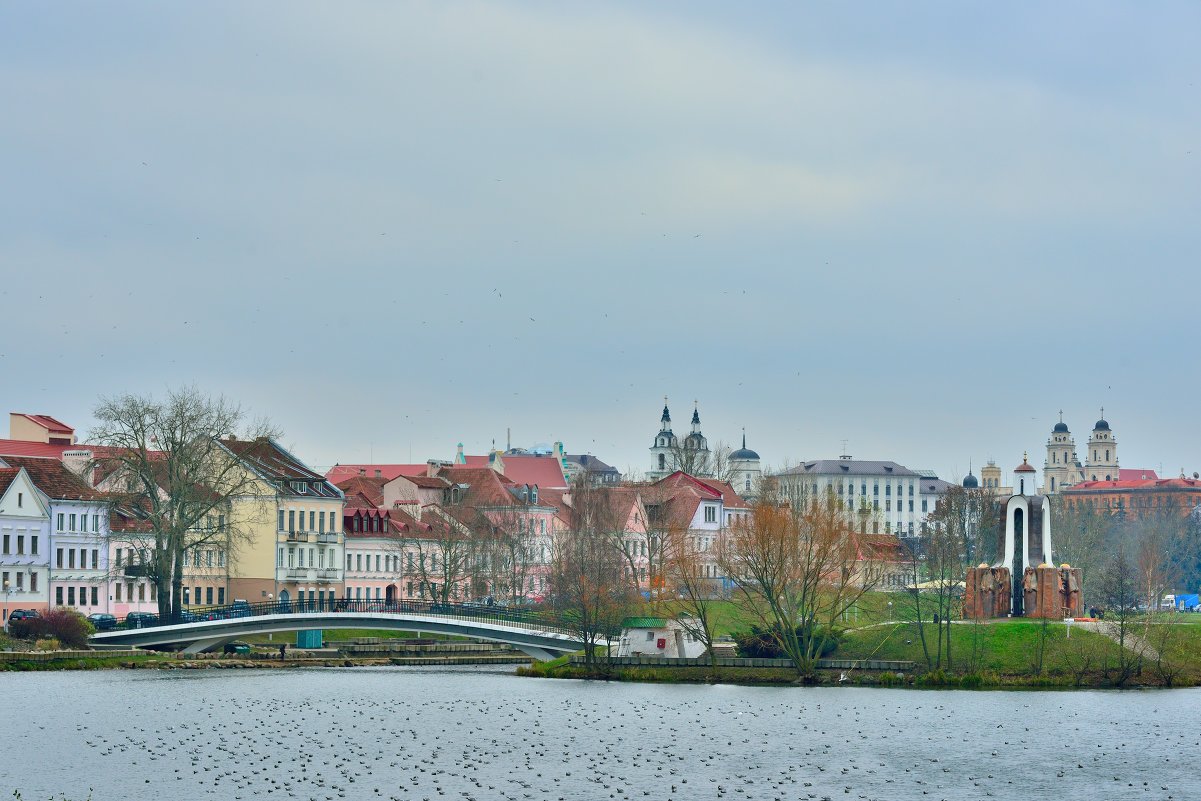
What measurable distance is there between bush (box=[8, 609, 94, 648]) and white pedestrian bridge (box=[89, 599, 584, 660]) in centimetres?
148

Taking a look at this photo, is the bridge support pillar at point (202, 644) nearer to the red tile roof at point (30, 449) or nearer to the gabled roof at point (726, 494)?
the red tile roof at point (30, 449)

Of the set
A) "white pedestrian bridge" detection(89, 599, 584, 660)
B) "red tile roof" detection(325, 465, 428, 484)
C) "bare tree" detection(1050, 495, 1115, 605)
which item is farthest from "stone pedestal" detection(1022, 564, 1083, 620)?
"red tile roof" detection(325, 465, 428, 484)

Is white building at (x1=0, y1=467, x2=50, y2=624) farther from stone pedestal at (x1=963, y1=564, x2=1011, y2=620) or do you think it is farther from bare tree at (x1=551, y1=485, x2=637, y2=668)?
stone pedestal at (x1=963, y1=564, x2=1011, y2=620)

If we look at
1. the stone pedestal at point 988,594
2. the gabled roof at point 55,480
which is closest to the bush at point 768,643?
the stone pedestal at point 988,594

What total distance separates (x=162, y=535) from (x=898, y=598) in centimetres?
4220

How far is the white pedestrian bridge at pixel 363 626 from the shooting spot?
297 feet

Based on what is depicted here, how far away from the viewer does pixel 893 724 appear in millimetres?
63938

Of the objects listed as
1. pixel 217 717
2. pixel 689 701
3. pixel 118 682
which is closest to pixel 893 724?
pixel 689 701

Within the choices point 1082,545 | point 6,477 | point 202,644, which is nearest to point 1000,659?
point 202,644

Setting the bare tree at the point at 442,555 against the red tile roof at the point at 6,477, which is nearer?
the red tile roof at the point at 6,477

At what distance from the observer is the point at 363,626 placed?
91875 millimetres

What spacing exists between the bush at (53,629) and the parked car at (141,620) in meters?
4.88

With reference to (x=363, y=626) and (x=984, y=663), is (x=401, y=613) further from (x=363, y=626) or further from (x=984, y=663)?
(x=984, y=663)

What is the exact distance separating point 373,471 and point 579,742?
374ft
